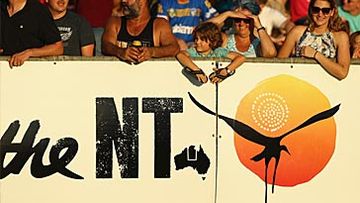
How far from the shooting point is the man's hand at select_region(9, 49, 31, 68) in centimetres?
895

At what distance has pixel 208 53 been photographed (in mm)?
9430

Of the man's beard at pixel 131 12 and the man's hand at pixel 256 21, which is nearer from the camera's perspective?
the man's beard at pixel 131 12

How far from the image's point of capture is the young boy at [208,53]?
9062 millimetres

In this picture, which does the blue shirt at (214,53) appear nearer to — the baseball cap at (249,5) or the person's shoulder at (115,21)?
the person's shoulder at (115,21)

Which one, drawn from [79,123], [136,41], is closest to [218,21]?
[136,41]

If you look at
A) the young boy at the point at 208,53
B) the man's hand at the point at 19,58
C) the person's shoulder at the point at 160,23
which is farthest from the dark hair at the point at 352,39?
the man's hand at the point at 19,58

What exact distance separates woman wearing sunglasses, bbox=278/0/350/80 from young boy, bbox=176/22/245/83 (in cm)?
44

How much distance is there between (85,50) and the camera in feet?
31.4

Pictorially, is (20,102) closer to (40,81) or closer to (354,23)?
(40,81)

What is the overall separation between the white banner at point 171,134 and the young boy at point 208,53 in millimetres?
73

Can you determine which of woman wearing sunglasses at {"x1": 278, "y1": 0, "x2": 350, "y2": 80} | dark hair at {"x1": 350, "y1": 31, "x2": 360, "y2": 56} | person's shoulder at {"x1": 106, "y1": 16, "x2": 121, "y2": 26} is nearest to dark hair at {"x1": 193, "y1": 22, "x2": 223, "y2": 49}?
woman wearing sunglasses at {"x1": 278, "y1": 0, "x2": 350, "y2": 80}

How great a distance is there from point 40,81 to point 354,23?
3.12 m

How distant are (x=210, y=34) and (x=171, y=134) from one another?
0.93m

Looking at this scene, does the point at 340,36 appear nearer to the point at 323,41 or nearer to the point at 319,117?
the point at 323,41
